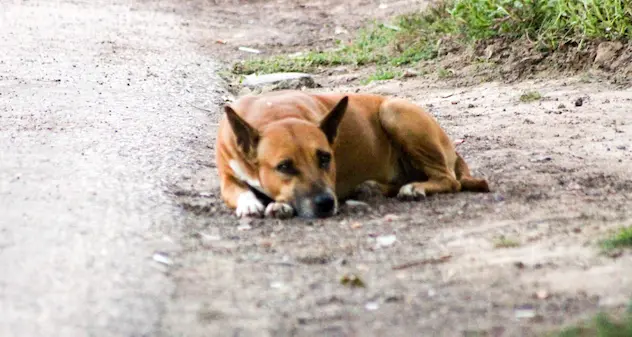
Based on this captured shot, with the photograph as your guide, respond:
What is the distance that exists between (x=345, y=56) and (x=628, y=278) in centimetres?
806

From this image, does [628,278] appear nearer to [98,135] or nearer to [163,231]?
[163,231]

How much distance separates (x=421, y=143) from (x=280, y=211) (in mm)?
1229

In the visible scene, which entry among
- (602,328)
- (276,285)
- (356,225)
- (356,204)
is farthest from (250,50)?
(602,328)

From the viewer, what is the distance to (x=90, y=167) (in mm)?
6379

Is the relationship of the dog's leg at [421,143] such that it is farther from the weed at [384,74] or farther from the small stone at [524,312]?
the weed at [384,74]

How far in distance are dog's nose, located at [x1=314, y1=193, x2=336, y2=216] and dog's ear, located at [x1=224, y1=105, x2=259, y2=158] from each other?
472 mm

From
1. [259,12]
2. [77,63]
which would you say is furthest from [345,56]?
[259,12]

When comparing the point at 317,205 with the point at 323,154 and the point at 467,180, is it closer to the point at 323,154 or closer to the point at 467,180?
the point at 323,154

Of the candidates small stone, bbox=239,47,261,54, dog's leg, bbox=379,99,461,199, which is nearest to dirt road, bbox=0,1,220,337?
small stone, bbox=239,47,261,54

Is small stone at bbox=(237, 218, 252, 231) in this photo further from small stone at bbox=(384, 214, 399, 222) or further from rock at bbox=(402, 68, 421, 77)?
rock at bbox=(402, 68, 421, 77)

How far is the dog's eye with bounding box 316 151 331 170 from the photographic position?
5789 millimetres

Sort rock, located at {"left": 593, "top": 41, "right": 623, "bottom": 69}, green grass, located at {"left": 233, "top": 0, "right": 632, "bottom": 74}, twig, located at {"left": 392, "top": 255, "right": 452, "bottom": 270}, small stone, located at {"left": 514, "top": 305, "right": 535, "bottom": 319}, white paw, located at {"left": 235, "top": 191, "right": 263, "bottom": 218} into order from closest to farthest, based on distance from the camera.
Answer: small stone, located at {"left": 514, "top": 305, "right": 535, "bottom": 319}, twig, located at {"left": 392, "top": 255, "right": 452, "bottom": 270}, white paw, located at {"left": 235, "top": 191, "right": 263, "bottom": 218}, rock, located at {"left": 593, "top": 41, "right": 623, "bottom": 69}, green grass, located at {"left": 233, "top": 0, "right": 632, "bottom": 74}

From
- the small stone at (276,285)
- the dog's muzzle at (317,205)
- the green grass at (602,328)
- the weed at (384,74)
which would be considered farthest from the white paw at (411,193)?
the weed at (384,74)

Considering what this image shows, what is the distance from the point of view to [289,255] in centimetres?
508
